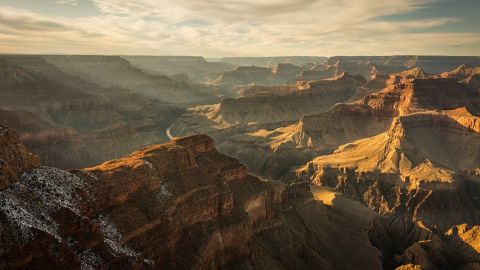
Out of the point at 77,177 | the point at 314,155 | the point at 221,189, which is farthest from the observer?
the point at 314,155

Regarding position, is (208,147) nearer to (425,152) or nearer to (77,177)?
(77,177)

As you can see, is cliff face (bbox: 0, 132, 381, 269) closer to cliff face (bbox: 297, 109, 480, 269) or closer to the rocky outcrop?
the rocky outcrop

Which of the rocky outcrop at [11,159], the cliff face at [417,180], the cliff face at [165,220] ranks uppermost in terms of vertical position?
the rocky outcrop at [11,159]

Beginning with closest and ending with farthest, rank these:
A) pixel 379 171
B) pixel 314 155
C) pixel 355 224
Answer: pixel 355 224 → pixel 379 171 → pixel 314 155

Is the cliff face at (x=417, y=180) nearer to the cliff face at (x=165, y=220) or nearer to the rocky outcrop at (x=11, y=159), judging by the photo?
the cliff face at (x=165, y=220)

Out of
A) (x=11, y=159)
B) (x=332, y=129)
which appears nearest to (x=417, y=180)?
(x=332, y=129)

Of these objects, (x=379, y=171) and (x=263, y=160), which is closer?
(x=379, y=171)

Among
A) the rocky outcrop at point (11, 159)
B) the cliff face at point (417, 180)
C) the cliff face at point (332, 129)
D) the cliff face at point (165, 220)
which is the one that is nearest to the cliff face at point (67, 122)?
the cliff face at point (332, 129)

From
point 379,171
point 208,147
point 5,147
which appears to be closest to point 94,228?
point 5,147

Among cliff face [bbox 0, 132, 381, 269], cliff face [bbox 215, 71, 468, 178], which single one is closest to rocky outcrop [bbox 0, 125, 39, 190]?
cliff face [bbox 0, 132, 381, 269]
